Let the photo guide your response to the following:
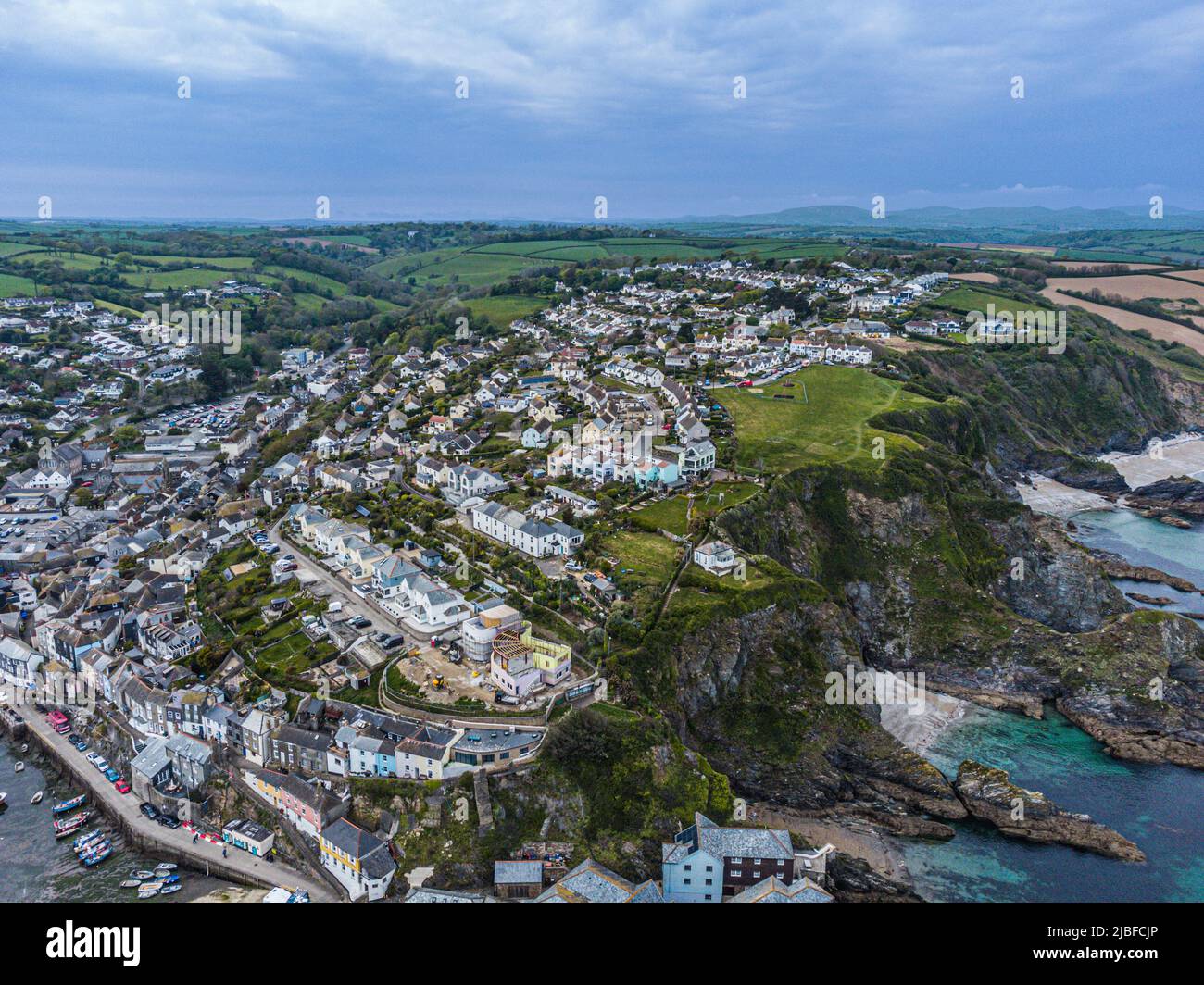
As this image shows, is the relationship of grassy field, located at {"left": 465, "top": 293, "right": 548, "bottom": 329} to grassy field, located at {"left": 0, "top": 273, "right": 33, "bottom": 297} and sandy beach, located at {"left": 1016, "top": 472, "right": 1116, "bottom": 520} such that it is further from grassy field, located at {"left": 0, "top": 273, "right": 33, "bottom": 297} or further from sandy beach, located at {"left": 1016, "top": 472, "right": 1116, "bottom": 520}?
grassy field, located at {"left": 0, "top": 273, "right": 33, "bottom": 297}

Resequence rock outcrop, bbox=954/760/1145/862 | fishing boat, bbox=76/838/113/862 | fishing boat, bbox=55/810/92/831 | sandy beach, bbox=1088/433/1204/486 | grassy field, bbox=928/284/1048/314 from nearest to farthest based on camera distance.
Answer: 1. fishing boat, bbox=76/838/113/862
2. rock outcrop, bbox=954/760/1145/862
3. fishing boat, bbox=55/810/92/831
4. sandy beach, bbox=1088/433/1204/486
5. grassy field, bbox=928/284/1048/314

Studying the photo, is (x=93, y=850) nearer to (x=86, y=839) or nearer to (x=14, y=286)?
(x=86, y=839)

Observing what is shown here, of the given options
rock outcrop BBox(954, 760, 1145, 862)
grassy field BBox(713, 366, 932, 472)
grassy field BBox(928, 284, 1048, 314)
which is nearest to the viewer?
rock outcrop BBox(954, 760, 1145, 862)

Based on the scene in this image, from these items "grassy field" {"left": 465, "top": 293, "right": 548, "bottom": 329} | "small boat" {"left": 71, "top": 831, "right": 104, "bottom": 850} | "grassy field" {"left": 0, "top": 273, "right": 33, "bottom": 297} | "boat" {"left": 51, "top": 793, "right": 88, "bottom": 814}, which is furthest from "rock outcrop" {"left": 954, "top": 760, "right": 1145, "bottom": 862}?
"grassy field" {"left": 0, "top": 273, "right": 33, "bottom": 297}

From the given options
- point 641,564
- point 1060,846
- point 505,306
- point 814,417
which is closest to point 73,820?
point 641,564

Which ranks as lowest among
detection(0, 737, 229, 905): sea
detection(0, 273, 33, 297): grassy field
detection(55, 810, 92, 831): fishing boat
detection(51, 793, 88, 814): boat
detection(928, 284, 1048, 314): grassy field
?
detection(0, 737, 229, 905): sea
